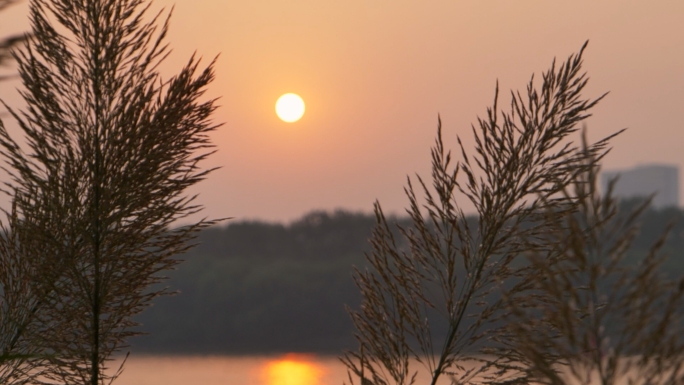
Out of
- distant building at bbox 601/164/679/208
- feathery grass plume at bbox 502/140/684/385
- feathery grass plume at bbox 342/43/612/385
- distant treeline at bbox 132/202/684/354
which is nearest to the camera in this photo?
feathery grass plume at bbox 502/140/684/385

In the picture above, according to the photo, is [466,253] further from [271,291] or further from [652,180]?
[652,180]

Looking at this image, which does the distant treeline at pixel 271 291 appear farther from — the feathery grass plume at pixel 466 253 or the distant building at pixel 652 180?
the distant building at pixel 652 180

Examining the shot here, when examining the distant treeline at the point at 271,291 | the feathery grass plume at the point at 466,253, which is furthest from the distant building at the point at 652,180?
the feathery grass plume at the point at 466,253

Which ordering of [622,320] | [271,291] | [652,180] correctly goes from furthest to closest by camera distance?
[652,180]
[271,291]
[622,320]

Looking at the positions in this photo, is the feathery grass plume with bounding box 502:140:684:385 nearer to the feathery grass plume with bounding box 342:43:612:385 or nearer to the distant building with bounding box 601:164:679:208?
the feathery grass plume with bounding box 342:43:612:385

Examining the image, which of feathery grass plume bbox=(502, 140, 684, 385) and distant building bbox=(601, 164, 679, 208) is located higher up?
distant building bbox=(601, 164, 679, 208)

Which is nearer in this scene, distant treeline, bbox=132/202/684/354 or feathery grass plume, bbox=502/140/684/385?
feathery grass plume, bbox=502/140/684/385

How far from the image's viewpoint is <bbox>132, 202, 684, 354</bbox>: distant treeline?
165ft

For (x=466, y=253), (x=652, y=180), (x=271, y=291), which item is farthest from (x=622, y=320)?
(x=652, y=180)

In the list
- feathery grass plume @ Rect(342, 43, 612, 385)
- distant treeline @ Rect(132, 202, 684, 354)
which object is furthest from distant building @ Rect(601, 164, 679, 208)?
feathery grass plume @ Rect(342, 43, 612, 385)

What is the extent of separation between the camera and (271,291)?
52.3 m

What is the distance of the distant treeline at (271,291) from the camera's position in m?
50.2

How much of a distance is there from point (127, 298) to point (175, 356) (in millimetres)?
43519

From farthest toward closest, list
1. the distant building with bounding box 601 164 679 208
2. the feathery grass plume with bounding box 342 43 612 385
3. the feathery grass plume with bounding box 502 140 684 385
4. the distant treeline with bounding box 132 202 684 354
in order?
the distant building with bounding box 601 164 679 208 → the distant treeline with bounding box 132 202 684 354 → the feathery grass plume with bounding box 342 43 612 385 → the feathery grass plume with bounding box 502 140 684 385
